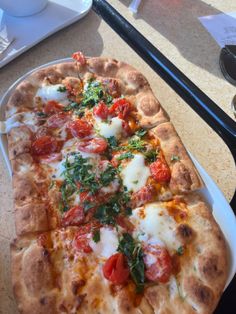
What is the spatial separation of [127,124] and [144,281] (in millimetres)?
503

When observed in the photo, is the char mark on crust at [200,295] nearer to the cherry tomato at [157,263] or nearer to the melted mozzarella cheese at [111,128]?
the cherry tomato at [157,263]

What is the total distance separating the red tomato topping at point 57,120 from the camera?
1.21 m

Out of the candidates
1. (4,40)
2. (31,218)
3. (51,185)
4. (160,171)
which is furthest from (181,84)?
(4,40)

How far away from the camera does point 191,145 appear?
1.40 m

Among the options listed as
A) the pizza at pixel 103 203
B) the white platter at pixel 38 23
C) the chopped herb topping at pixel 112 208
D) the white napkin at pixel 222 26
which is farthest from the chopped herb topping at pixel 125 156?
the white napkin at pixel 222 26

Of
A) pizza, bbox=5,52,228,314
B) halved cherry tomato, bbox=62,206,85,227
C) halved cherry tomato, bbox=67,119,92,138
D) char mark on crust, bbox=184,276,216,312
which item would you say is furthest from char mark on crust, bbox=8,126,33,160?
char mark on crust, bbox=184,276,216,312

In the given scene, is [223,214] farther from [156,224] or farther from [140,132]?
[140,132]

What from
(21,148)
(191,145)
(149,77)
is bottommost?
(191,145)

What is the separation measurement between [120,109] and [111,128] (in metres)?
0.08

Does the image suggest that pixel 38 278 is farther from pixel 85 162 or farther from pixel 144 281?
pixel 85 162

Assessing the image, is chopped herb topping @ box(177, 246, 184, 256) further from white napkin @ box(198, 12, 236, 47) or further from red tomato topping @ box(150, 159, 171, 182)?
white napkin @ box(198, 12, 236, 47)

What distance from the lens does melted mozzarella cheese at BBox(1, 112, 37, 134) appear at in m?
1.17

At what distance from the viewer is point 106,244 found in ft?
3.21

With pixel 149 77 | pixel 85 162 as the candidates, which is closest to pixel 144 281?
pixel 85 162
